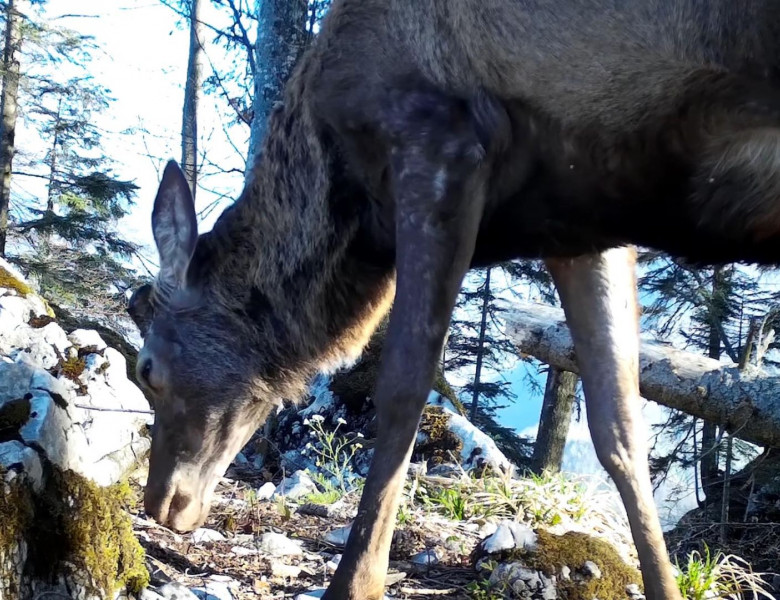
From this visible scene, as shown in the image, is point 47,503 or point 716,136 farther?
point 716,136

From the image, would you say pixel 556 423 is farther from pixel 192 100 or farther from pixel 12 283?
pixel 12 283

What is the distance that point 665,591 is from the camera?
2.90m

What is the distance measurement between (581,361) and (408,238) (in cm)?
130

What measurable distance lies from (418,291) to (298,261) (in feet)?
3.02

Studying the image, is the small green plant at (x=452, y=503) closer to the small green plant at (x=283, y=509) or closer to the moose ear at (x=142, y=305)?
the small green plant at (x=283, y=509)

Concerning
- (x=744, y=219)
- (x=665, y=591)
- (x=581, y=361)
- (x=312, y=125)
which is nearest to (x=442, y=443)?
(x=581, y=361)

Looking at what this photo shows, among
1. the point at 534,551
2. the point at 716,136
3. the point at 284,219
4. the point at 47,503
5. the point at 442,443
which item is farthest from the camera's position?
the point at 442,443

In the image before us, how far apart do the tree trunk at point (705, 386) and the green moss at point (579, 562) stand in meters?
3.51

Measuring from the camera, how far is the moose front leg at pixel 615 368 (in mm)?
3133

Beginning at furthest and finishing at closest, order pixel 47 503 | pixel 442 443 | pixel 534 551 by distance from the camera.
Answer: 1. pixel 442 443
2. pixel 534 551
3. pixel 47 503

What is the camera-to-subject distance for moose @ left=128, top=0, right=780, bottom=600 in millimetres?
2381

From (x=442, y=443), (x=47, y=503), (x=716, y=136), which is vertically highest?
(x=716, y=136)

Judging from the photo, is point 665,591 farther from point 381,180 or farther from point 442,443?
point 442,443

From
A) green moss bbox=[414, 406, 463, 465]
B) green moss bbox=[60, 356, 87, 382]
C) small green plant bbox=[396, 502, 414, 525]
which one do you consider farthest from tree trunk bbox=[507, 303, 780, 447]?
green moss bbox=[60, 356, 87, 382]
